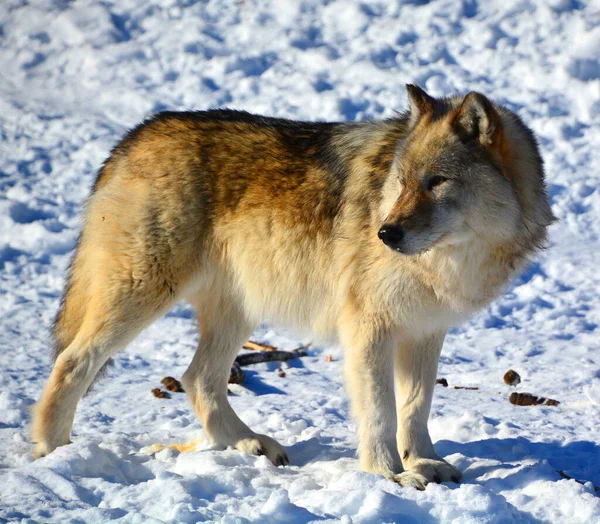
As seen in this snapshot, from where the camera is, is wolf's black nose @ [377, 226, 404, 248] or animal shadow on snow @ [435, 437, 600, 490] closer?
wolf's black nose @ [377, 226, 404, 248]

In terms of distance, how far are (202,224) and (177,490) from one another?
1.62 meters

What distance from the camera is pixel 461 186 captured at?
395 centimetres

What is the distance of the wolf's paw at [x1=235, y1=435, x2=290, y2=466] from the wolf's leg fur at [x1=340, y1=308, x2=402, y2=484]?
0.64 meters

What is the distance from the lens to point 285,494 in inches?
141

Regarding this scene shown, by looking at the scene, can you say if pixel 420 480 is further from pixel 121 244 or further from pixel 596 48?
pixel 596 48

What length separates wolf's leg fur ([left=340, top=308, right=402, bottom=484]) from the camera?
411 cm

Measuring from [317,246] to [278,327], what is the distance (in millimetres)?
740

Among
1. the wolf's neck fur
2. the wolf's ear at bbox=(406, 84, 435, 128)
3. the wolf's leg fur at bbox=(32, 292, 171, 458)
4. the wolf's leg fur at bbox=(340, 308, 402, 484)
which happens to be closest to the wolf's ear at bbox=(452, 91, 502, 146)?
the wolf's ear at bbox=(406, 84, 435, 128)

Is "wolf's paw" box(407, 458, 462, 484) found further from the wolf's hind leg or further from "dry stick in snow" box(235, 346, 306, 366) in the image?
"dry stick in snow" box(235, 346, 306, 366)

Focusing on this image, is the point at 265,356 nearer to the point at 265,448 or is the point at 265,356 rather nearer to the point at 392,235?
the point at 265,448

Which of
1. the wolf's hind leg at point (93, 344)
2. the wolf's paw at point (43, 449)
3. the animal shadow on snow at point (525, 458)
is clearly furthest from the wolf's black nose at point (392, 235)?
the wolf's paw at point (43, 449)

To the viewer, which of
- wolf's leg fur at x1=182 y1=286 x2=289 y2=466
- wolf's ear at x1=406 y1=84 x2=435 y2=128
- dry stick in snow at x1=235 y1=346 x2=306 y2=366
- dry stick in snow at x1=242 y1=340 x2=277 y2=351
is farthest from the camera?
dry stick in snow at x1=242 y1=340 x2=277 y2=351

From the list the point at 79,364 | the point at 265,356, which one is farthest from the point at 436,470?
the point at 265,356

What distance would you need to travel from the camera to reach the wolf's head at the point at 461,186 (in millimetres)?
3895
